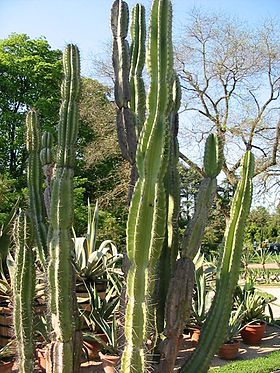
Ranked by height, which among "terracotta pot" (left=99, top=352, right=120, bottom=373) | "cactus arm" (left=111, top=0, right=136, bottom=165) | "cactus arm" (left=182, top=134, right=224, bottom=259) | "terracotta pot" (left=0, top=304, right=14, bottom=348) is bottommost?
"terracotta pot" (left=99, top=352, right=120, bottom=373)

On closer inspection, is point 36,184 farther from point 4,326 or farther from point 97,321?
point 4,326

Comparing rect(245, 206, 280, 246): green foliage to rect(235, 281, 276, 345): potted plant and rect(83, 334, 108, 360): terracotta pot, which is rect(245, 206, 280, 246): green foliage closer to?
rect(235, 281, 276, 345): potted plant

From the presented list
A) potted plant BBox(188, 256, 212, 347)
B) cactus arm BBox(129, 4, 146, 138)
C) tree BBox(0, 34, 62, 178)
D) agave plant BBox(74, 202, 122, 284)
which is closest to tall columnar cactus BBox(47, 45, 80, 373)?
cactus arm BBox(129, 4, 146, 138)

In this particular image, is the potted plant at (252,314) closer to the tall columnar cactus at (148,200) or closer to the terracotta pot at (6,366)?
the terracotta pot at (6,366)

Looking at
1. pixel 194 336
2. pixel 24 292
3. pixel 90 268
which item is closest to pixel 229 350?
pixel 194 336

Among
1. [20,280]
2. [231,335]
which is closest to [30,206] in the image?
[20,280]

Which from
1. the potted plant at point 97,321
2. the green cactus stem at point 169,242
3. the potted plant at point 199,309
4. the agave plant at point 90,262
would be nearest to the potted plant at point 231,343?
the potted plant at point 199,309

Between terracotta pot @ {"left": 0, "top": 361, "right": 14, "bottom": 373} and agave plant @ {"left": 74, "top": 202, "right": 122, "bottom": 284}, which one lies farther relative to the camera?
agave plant @ {"left": 74, "top": 202, "right": 122, "bottom": 284}

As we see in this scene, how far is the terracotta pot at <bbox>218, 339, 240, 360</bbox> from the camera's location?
5.04 m

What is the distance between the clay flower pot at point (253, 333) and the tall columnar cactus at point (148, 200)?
3606 mm

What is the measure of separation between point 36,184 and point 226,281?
1701 millimetres

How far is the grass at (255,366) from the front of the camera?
443 cm

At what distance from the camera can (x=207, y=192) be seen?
10.2 feet

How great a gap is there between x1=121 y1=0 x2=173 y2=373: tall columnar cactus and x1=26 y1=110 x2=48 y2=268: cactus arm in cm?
133
